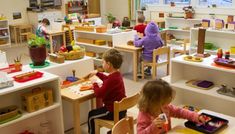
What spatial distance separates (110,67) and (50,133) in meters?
0.99

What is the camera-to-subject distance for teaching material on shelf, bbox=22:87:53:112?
2.69 meters

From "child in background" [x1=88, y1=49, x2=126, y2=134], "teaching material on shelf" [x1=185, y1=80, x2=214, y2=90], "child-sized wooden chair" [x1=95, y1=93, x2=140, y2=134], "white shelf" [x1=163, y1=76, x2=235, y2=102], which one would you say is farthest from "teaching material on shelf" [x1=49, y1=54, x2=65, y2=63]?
"teaching material on shelf" [x1=185, y1=80, x2=214, y2=90]

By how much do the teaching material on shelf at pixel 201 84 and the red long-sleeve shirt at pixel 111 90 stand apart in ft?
2.57

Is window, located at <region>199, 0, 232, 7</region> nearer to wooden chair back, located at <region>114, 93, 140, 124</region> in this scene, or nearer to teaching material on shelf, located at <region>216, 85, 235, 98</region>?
teaching material on shelf, located at <region>216, 85, 235, 98</region>

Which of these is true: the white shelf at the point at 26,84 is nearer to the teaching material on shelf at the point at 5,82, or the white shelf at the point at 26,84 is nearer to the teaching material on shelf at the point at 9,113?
the teaching material on shelf at the point at 5,82

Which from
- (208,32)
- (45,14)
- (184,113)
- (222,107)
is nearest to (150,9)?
(45,14)

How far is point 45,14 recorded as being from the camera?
894 centimetres

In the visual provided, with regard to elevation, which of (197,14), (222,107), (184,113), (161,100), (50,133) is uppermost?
(197,14)

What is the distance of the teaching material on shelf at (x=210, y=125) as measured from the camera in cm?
193

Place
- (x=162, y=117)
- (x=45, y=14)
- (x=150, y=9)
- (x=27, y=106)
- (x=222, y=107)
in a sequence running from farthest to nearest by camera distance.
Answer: (x=45, y=14), (x=150, y=9), (x=222, y=107), (x=27, y=106), (x=162, y=117)

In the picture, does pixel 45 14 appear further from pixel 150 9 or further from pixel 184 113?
pixel 184 113

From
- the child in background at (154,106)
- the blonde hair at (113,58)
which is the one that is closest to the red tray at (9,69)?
the blonde hair at (113,58)

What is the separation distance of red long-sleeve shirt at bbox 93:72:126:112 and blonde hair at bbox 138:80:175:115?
0.87 meters

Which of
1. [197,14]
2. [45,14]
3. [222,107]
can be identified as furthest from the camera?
[45,14]
